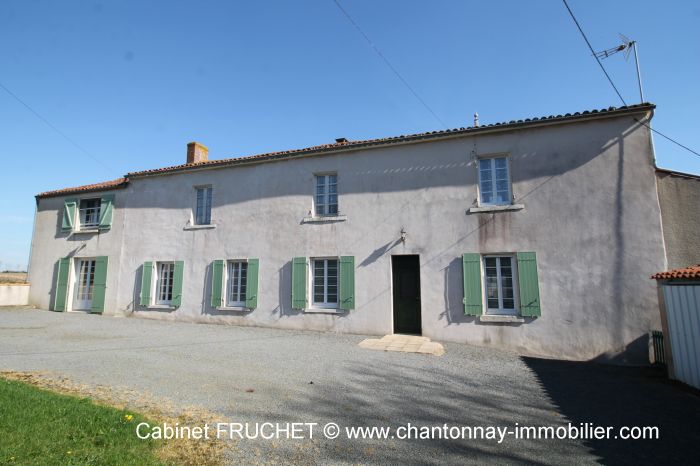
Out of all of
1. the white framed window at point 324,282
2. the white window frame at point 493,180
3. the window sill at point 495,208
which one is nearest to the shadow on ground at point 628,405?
the window sill at point 495,208

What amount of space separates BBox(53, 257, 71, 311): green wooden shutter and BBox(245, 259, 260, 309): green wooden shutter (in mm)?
8019

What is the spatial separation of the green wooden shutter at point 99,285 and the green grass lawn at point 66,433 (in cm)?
988

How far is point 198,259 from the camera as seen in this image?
Result: 1195 centimetres

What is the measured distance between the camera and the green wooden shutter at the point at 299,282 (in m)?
10.4

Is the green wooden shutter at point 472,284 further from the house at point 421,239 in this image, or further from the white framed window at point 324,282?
the white framed window at point 324,282

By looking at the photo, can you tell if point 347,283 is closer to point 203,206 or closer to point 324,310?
point 324,310

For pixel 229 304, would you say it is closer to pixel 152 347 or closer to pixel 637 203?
pixel 152 347

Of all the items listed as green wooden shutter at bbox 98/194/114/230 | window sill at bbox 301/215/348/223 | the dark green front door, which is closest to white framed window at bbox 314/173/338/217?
window sill at bbox 301/215/348/223

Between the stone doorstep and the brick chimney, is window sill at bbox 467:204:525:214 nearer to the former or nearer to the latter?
the stone doorstep

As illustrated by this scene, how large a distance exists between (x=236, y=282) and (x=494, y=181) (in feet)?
27.0

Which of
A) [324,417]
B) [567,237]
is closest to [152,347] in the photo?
[324,417]

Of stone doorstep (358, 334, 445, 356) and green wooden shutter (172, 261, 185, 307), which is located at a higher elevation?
green wooden shutter (172, 261, 185, 307)

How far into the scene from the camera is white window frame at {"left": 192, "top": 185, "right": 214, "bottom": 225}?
40.5 feet

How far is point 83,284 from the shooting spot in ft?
45.7
